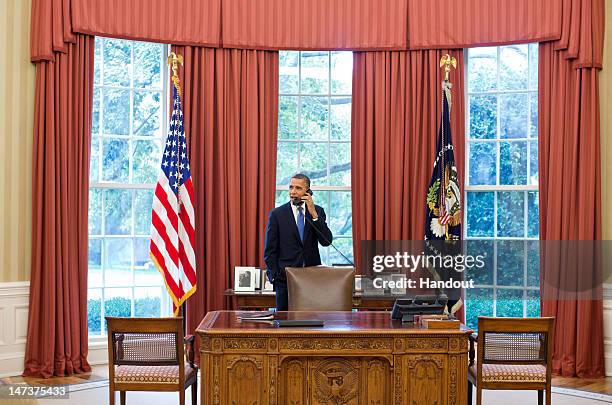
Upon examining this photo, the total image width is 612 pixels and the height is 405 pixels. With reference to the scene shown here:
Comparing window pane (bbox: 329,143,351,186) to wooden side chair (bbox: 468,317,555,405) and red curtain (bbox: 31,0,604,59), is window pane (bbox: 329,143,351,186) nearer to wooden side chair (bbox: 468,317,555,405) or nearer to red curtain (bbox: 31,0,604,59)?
red curtain (bbox: 31,0,604,59)

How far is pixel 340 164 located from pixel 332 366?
329 cm

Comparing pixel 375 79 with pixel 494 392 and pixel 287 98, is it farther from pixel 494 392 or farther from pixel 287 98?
pixel 494 392

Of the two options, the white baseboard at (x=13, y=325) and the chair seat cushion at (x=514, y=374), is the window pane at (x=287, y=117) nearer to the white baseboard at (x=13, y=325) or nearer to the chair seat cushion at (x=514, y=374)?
the white baseboard at (x=13, y=325)

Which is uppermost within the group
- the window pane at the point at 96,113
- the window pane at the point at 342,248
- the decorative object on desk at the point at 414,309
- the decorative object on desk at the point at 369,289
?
the window pane at the point at 96,113

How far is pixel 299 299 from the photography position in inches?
211

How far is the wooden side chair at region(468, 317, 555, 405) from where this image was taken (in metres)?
4.45

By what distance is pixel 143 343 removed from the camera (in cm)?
443

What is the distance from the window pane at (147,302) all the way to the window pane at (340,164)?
1909 millimetres

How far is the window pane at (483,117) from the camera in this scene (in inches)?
287

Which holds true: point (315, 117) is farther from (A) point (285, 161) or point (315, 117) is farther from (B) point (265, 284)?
(B) point (265, 284)

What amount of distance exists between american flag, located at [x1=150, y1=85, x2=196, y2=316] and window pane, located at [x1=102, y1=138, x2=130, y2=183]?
71 cm

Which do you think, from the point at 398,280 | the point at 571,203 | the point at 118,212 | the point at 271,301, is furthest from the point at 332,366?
the point at 118,212

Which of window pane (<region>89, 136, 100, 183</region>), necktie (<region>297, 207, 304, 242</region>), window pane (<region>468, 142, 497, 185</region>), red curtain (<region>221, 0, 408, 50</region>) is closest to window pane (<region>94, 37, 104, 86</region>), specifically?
window pane (<region>89, 136, 100, 183</region>)

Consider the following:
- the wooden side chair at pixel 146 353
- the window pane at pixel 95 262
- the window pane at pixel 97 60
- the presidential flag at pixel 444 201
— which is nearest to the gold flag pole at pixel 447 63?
the presidential flag at pixel 444 201
